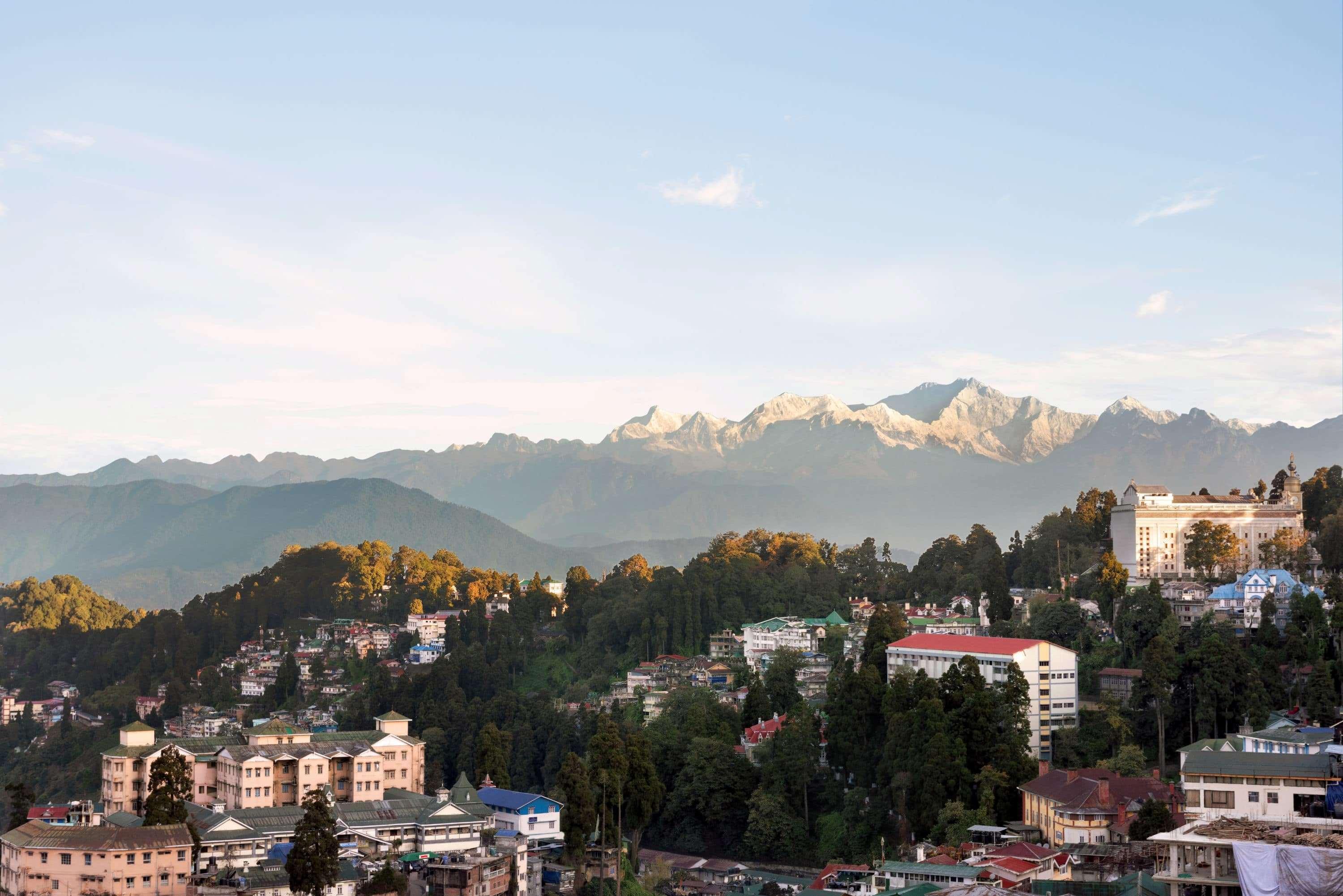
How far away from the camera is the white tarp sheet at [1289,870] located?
25.8 meters

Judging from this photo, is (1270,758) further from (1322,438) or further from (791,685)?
(1322,438)

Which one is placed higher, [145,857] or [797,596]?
[797,596]

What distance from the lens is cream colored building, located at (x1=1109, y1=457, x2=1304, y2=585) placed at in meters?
57.2

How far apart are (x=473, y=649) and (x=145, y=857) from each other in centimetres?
3527

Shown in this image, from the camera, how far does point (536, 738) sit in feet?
182

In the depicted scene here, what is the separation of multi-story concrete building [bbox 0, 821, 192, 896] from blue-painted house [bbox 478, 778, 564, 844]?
989cm

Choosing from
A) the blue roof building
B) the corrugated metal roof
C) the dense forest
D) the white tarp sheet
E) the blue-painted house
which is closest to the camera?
the white tarp sheet

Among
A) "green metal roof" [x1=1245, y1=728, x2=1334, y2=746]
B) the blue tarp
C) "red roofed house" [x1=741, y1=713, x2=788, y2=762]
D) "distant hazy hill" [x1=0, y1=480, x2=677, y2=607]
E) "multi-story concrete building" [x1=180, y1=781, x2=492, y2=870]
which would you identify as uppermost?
"distant hazy hill" [x1=0, y1=480, x2=677, y2=607]

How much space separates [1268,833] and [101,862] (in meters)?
22.5

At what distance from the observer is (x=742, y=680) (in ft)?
190

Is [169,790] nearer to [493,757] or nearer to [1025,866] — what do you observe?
[493,757]

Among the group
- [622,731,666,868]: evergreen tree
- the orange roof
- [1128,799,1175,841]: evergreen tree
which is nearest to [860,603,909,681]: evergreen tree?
the orange roof

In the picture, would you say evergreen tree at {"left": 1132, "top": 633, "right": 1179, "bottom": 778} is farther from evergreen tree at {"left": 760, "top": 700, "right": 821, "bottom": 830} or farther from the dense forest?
evergreen tree at {"left": 760, "top": 700, "right": 821, "bottom": 830}

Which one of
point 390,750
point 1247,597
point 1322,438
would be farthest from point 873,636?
point 1322,438
